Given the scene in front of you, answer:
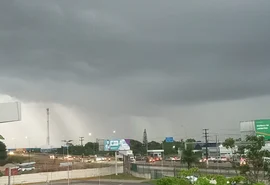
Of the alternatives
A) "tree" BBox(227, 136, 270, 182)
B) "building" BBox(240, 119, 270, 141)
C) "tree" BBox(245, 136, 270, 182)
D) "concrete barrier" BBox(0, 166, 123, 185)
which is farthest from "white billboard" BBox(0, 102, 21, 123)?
"concrete barrier" BBox(0, 166, 123, 185)

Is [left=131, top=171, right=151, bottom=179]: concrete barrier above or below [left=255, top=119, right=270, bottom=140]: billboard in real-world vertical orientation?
below

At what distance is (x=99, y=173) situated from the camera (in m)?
81.2

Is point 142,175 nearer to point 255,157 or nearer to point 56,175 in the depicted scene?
point 56,175

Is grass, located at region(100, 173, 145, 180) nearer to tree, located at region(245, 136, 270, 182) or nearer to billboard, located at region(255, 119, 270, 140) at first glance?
billboard, located at region(255, 119, 270, 140)

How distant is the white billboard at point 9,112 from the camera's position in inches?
508

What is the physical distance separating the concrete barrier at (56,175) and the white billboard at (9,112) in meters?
55.4

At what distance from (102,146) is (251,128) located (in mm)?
42486

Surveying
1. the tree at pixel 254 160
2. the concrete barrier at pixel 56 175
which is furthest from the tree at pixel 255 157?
the concrete barrier at pixel 56 175

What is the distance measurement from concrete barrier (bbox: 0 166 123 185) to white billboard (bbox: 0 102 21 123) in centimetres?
5537

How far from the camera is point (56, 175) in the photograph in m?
76.2

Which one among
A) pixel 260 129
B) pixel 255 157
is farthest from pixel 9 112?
pixel 260 129

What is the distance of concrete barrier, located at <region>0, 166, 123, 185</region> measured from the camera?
68375mm

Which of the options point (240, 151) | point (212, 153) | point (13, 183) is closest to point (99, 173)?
point (13, 183)

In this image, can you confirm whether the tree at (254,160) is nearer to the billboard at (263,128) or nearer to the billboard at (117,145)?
the billboard at (263,128)
